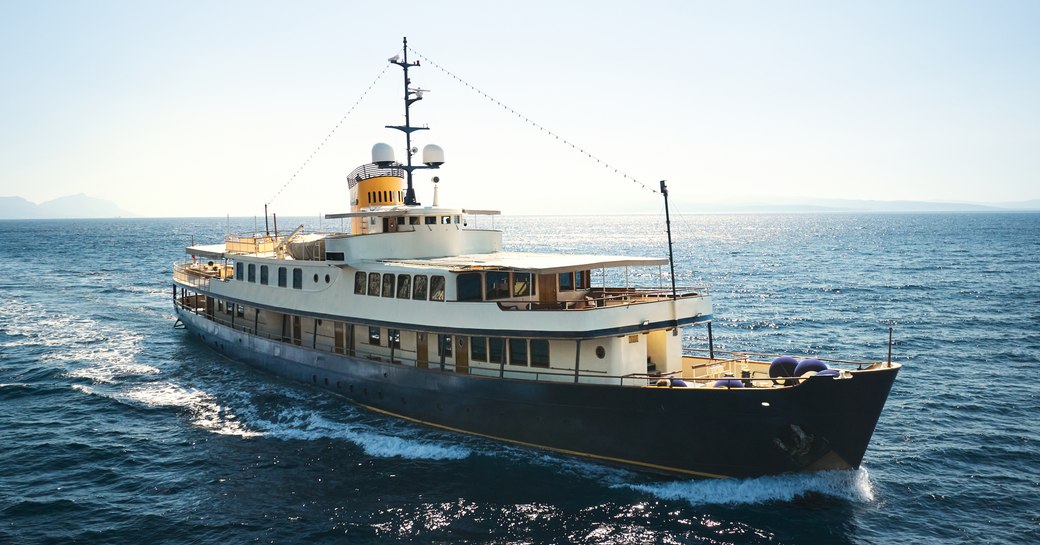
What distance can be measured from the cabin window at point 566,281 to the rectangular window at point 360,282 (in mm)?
7421

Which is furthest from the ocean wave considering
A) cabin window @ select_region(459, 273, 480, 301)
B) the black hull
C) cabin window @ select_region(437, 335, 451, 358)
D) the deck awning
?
cabin window @ select_region(459, 273, 480, 301)

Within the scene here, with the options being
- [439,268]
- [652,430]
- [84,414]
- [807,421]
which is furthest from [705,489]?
[84,414]

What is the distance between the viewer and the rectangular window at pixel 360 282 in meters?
26.3

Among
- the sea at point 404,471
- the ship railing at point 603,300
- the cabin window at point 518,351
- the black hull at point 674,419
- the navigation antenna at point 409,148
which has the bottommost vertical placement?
the sea at point 404,471

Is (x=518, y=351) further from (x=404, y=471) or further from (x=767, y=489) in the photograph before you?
(x=767, y=489)

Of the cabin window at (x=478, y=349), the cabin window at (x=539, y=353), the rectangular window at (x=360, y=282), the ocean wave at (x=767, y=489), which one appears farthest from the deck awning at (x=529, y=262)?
the ocean wave at (x=767, y=489)

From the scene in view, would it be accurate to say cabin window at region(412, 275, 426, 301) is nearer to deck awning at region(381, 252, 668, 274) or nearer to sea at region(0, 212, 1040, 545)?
deck awning at region(381, 252, 668, 274)

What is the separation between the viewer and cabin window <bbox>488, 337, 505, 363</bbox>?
2277cm

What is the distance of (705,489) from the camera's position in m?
19.4

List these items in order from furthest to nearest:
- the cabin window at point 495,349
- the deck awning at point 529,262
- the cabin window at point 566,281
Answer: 1. the cabin window at point 566,281
2. the cabin window at point 495,349
3. the deck awning at point 529,262

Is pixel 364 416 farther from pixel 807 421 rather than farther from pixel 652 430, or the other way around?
pixel 807 421

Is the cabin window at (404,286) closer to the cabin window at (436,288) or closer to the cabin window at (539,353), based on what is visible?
the cabin window at (436,288)

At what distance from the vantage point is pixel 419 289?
24156mm

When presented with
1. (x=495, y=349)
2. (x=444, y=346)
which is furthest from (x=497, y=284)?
(x=444, y=346)
